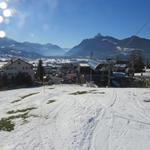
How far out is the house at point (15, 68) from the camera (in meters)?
70.2

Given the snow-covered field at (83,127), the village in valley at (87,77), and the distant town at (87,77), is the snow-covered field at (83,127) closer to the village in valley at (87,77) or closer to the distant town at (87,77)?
the distant town at (87,77)

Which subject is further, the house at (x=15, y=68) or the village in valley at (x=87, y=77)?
the house at (x=15, y=68)

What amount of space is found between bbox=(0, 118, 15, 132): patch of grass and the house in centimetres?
5147

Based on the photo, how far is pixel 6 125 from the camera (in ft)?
55.5

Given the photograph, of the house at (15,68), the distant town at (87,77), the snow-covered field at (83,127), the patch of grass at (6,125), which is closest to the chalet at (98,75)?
the distant town at (87,77)

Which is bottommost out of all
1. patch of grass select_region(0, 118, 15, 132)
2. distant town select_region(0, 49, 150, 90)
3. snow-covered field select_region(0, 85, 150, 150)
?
patch of grass select_region(0, 118, 15, 132)

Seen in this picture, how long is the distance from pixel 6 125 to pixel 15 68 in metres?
56.8

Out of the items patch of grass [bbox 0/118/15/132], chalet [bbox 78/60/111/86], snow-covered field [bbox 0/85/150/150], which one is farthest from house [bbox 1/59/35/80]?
snow-covered field [bbox 0/85/150/150]

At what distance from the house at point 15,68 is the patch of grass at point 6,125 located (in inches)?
2026

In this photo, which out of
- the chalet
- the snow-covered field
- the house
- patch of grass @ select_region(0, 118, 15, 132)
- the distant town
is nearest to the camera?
the snow-covered field

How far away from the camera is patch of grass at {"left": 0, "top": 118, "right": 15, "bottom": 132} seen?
52.8 feet

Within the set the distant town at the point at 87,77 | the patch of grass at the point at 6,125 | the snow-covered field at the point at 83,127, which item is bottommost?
the patch of grass at the point at 6,125

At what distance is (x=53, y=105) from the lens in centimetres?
2080

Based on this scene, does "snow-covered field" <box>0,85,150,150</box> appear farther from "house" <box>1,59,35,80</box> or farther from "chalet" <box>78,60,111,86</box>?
"house" <box>1,59,35,80</box>
